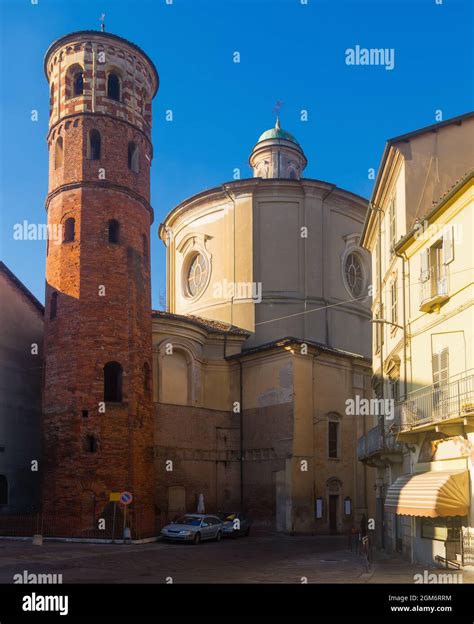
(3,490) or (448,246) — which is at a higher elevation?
(448,246)

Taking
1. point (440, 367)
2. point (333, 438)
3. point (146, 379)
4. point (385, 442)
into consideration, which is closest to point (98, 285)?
point (146, 379)

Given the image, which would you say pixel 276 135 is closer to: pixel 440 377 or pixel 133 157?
pixel 133 157

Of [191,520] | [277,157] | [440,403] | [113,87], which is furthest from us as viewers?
[277,157]

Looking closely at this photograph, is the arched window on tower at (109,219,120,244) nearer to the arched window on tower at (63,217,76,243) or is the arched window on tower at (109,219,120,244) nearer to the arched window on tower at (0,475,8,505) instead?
the arched window on tower at (63,217,76,243)

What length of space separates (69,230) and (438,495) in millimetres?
20631


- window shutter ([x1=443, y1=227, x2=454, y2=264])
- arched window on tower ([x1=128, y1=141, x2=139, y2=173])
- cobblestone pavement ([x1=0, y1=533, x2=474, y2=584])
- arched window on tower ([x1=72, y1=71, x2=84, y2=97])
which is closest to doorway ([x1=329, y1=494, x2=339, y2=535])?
cobblestone pavement ([x1=0, y1=533, x2=474, y2=584])

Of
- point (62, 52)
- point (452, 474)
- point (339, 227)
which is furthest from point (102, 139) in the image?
point (452, 474)

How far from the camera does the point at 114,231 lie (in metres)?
33.2

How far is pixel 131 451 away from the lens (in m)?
30.8

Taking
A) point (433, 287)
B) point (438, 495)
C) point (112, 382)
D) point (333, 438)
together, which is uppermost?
point (433, 287)

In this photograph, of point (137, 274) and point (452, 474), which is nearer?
point (452, 474)

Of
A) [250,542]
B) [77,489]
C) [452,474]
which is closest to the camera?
[452,474]

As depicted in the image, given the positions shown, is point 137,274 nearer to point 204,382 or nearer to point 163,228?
point 204,382
